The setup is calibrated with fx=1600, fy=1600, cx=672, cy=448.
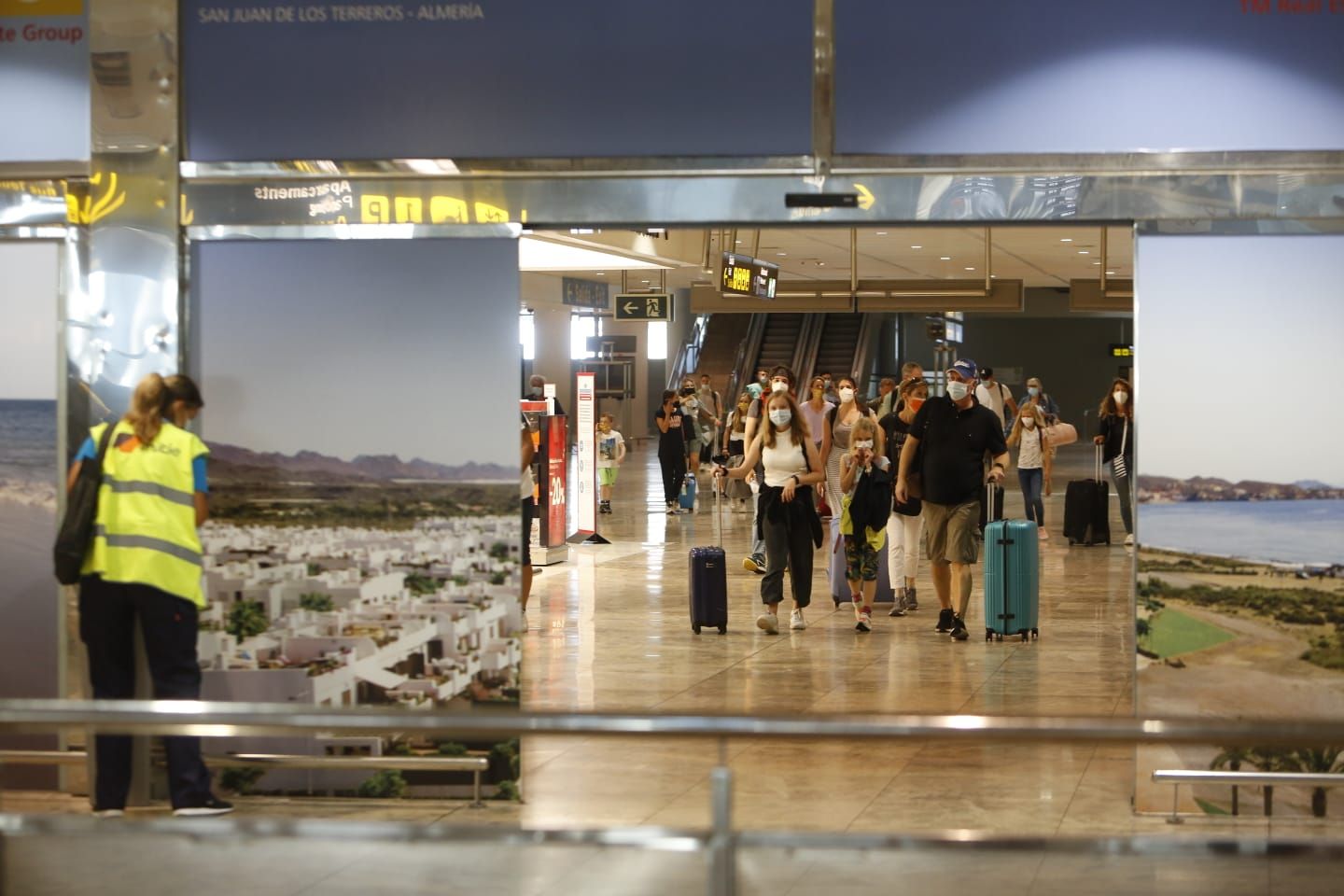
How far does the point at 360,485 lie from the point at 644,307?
1958cm

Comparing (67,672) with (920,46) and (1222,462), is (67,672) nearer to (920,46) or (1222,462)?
(920,46)

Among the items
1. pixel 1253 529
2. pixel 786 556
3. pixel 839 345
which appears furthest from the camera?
pixel 839 345

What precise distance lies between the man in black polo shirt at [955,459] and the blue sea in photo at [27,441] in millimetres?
5370

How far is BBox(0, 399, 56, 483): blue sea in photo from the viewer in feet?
22.0

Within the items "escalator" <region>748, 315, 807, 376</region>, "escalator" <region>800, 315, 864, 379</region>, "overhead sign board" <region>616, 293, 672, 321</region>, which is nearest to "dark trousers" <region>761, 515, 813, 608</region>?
"overhead sign board" <region>616, 293, 672, 321</region>

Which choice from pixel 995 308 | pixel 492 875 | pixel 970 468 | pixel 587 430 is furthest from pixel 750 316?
pixel 492 875

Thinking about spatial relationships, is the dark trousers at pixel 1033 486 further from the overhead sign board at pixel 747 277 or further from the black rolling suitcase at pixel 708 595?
the black rolling suitcase at pixel 708 595

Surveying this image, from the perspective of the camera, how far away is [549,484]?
51.6ft

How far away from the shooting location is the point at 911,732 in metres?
2.92

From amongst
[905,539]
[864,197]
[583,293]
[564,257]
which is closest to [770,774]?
[864,197]

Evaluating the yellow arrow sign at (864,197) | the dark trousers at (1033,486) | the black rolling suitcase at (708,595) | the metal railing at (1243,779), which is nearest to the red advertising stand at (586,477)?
the dark trousers at (1033,486)

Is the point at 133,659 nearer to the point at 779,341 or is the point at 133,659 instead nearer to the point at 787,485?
the point at 787,485

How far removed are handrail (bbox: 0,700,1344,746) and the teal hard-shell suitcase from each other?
24.4ft

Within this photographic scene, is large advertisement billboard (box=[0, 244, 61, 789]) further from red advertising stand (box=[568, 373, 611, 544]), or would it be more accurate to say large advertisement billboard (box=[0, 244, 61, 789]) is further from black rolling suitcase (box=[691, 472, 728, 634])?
red advertising stand (box=[568, 373, 611, 544])
